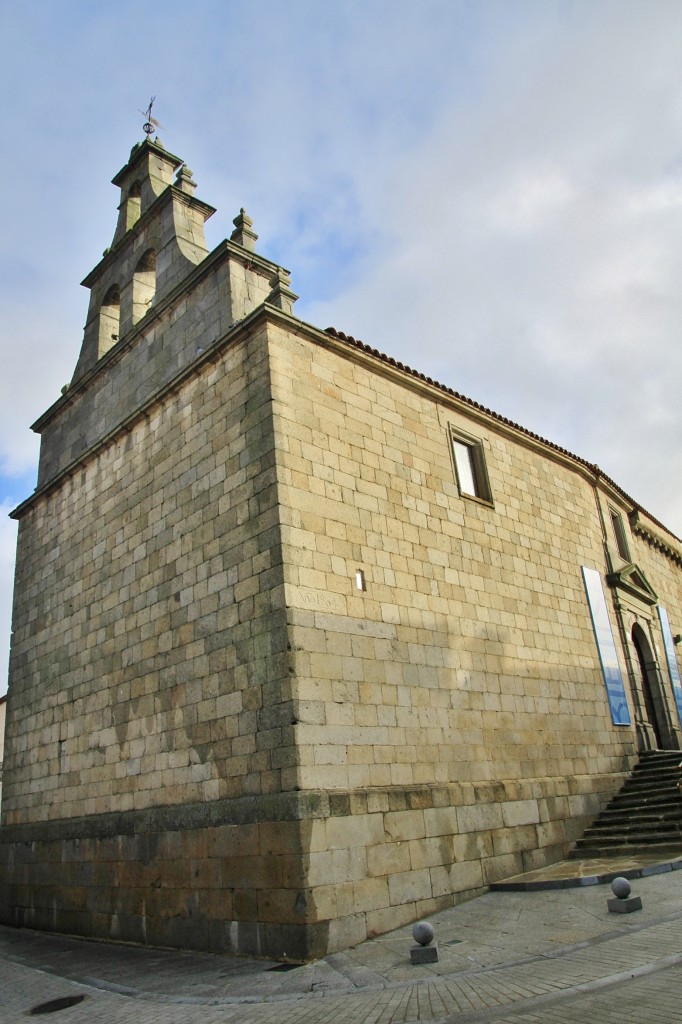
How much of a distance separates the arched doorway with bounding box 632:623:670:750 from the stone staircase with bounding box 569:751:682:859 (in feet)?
7.32

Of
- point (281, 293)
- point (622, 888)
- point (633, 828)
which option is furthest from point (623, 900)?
point (281, 293)

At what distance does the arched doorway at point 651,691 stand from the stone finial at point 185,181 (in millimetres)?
12509

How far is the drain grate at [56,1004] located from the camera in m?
7.13

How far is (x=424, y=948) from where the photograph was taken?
6.80 m

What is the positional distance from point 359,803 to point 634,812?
5.72m

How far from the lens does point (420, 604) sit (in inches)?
411

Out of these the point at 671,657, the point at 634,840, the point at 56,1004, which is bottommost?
the point at 56,1004

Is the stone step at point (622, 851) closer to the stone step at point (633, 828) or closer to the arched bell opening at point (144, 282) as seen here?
the stone step at point (633, 828)

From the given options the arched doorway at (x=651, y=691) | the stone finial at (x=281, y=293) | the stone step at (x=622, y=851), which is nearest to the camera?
the stone step at (x=622, y=851)

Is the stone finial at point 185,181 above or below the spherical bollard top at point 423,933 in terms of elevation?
above

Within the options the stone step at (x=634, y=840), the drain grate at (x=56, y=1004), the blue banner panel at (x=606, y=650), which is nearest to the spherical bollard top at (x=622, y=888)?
the stone step at (x=634, y=840)

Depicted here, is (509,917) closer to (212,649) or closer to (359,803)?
(359,803)

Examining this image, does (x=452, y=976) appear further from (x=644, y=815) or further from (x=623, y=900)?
(x=644, y=815)

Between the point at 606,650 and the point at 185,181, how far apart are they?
1168 cm
